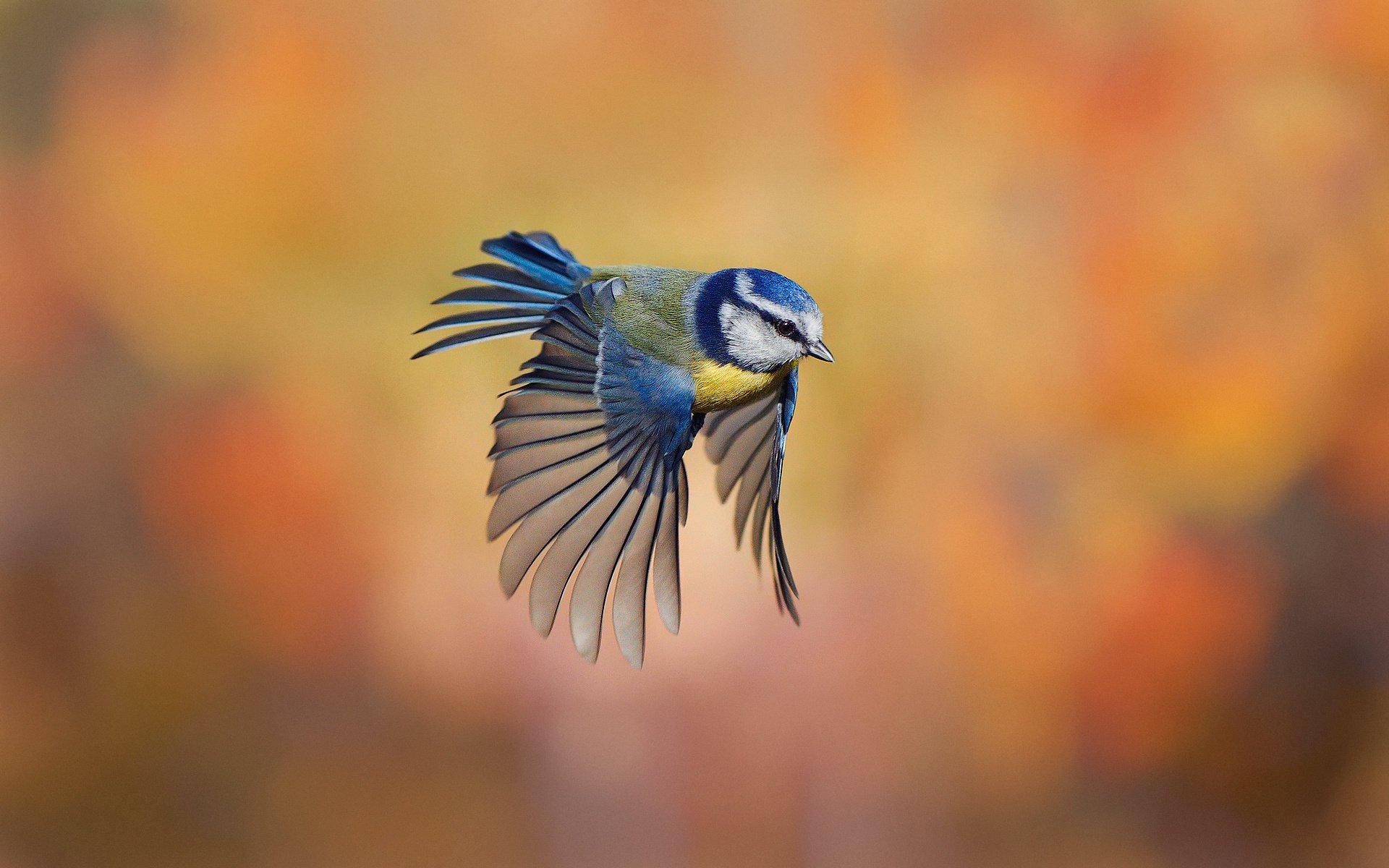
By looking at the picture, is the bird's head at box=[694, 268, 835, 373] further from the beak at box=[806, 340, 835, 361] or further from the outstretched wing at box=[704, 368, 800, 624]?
the outstretched wing at box=[704, 368, 800, 624]

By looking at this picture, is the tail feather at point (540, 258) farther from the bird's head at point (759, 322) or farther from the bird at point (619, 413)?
the bird's head at point (759, 322)

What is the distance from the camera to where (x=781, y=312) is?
0.74m

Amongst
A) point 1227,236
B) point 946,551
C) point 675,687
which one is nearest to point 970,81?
point 1227,236

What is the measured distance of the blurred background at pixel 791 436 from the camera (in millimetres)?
2428

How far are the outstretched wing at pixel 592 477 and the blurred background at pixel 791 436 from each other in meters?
1.61

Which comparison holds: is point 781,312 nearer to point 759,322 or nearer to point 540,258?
point 759,322

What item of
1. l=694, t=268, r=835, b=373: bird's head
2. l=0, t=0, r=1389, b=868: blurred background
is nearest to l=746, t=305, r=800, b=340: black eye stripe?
l=694, t=268, r=835, b=373: bird's head

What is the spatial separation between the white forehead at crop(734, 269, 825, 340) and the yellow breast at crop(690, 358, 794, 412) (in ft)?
0.17

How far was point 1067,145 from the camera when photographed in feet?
8.62

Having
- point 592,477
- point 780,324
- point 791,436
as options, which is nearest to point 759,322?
point 780,324

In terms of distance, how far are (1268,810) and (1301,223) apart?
1.41 m

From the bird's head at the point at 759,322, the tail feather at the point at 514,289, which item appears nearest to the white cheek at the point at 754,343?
the bird's head at the point at 759,322

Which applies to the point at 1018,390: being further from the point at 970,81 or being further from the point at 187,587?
the point at 187,587

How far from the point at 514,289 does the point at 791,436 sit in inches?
61.4
